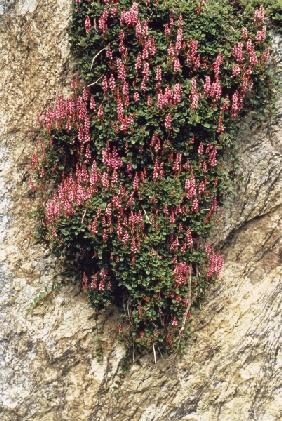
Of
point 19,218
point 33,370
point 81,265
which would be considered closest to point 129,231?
point 81,265

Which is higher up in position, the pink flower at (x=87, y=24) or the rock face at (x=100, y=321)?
the pink flower at (x=87, y=24)

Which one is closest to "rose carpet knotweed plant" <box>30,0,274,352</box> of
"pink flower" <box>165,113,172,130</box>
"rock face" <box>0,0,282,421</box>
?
"pink flower" <box>165,113,172,130</box>

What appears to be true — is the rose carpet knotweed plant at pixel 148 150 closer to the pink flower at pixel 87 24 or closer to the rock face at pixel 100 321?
the pink flower at pixel 87 24

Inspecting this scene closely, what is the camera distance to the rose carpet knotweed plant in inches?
247

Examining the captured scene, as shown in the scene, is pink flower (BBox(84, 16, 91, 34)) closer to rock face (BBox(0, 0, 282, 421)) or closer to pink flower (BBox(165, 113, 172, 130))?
rock face (BBox(0, 0, 282, 421))

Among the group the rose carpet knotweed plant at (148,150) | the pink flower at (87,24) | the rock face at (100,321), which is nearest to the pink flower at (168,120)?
the rose carpet knotweed plant at (148,150)

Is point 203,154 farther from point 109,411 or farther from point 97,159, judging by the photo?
point 109,411

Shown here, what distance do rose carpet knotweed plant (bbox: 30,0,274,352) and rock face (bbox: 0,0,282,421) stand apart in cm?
34

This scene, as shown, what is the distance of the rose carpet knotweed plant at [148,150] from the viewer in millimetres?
6270

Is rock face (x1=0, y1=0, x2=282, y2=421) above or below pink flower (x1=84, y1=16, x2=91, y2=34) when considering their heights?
below

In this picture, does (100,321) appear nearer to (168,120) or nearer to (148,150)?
(148,150)

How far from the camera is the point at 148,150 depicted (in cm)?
650

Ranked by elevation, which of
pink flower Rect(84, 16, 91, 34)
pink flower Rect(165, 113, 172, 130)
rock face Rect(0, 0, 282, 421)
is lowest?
rock face Rect(0, 0, 282, 421)

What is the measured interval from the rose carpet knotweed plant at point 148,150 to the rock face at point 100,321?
1.12 ft
